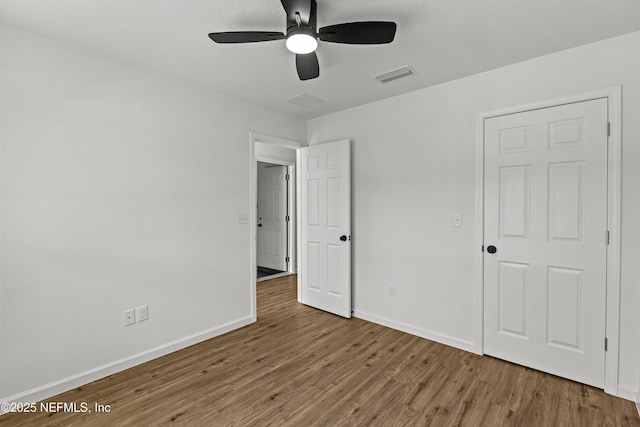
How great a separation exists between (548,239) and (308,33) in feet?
7.49

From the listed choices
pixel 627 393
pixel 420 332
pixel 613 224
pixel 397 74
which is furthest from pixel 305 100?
pixel 627 393

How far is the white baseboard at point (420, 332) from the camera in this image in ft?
9.26

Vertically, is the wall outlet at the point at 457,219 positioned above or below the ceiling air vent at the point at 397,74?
below

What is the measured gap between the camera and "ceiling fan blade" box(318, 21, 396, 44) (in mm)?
1636

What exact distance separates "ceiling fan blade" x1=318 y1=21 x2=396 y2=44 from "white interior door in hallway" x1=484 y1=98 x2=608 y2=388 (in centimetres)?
148

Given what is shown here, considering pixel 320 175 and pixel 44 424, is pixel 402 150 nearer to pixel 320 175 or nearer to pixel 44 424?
pixel 320 175

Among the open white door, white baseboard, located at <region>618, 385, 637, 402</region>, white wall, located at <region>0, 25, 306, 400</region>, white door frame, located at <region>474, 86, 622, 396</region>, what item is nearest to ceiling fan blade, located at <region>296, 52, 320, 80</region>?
white wall, located at <region>0, 25, 306, 400</region>

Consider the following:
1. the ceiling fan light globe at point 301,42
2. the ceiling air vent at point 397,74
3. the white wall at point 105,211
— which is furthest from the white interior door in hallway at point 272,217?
the ceiling fan light globe at point 301,42

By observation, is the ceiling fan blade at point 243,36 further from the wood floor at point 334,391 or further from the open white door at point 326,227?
the wood floor at point 334,391

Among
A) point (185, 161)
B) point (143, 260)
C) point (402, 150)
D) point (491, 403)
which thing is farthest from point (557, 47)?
point (143, 260)

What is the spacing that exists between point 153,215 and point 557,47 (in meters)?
3.41

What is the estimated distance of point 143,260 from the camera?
104 inches

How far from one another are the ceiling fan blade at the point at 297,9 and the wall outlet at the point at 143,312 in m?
2.44

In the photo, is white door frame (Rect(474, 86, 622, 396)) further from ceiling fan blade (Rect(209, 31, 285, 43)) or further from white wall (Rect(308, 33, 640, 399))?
ceiling fan blade (Rect(209, 31, 285, 43))
